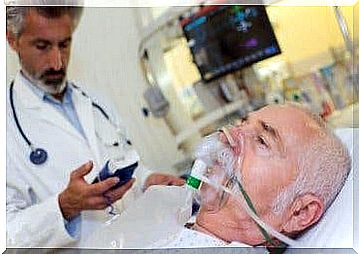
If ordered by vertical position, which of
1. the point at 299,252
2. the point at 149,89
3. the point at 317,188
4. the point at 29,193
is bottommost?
the point at 299,252

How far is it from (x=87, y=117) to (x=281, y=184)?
421 mm

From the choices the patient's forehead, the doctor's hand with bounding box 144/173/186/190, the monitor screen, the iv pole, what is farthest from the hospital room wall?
the iv pole

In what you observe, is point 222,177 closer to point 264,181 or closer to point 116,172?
point 264,181

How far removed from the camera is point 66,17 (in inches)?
45.0

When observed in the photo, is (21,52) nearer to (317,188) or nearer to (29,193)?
(29,193)

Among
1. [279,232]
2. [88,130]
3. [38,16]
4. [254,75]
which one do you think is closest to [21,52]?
[38,16]

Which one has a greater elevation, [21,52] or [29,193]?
[21,52]

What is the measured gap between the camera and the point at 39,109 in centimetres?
114

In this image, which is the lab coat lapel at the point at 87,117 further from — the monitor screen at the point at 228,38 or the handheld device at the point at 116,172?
the monitor screen at the point at 228,38

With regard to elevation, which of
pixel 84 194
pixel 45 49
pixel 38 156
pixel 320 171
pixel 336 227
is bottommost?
pixel 336 227

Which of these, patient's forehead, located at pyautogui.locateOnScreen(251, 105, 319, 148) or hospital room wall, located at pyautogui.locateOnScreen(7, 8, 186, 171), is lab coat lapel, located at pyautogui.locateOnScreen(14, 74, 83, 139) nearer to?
hospital room wall, located at pyautogui.locateOnScreen(7, 8, 186, 171)

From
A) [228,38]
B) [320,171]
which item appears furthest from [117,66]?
[320,171]

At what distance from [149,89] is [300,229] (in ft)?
1.36

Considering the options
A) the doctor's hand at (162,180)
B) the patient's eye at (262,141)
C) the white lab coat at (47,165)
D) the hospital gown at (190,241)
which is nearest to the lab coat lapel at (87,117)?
the white lab coat at (47,165)
